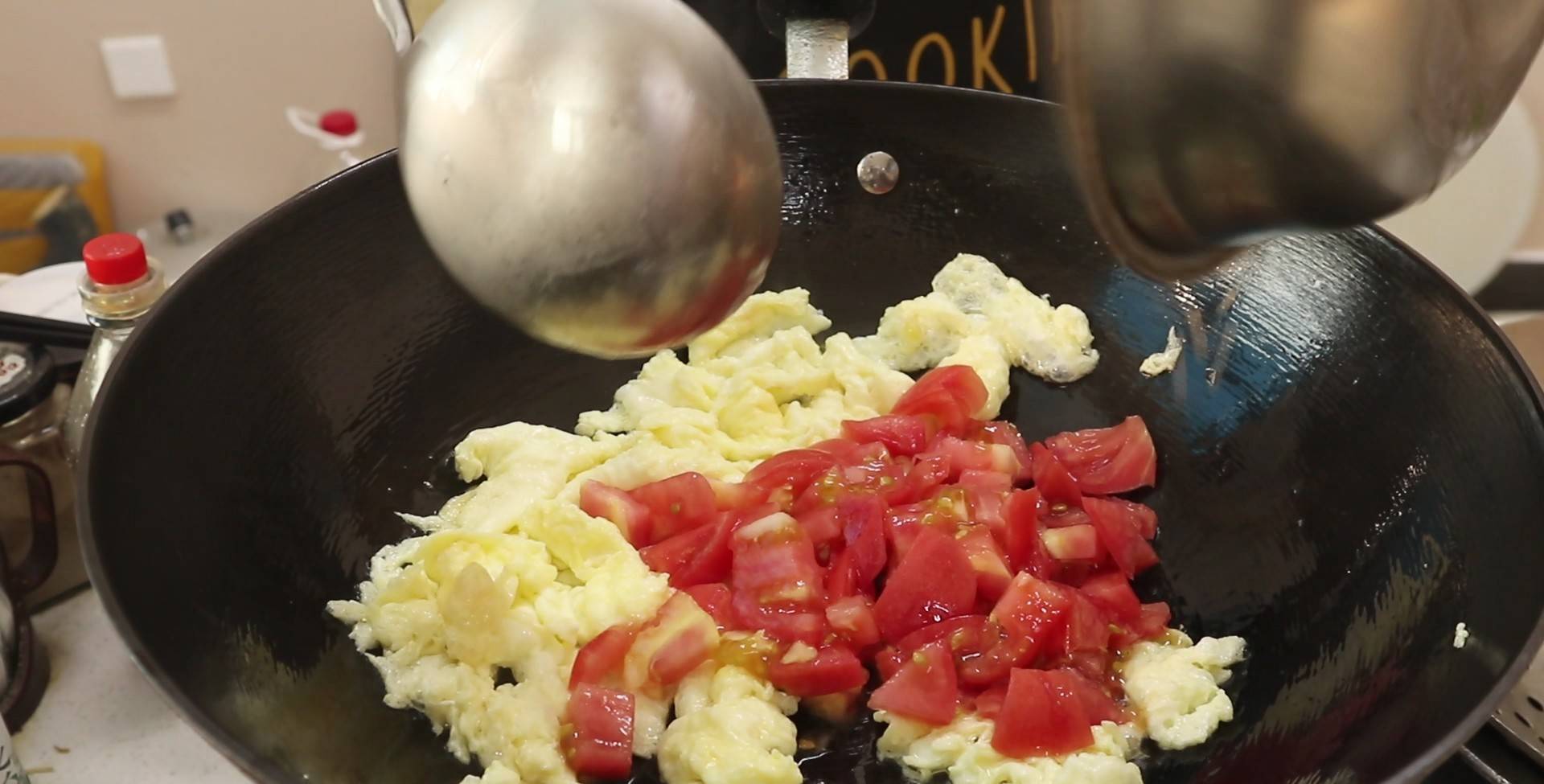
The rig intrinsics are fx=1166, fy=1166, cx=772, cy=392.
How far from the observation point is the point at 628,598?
1146 millimetres

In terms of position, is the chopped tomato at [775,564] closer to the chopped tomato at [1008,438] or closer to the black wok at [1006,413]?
the black wok at [1006,413]

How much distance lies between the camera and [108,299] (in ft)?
3.80

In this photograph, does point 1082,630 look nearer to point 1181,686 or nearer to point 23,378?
point 1181,686

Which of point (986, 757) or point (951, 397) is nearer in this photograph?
point (986, 757)

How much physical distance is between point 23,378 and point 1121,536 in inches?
45.0

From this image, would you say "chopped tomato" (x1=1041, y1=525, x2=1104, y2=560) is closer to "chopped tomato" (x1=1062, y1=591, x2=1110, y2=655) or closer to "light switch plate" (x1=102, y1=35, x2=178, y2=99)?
"chopped tomato" (x1=1062, y1=591, x2=1110, y2=655)

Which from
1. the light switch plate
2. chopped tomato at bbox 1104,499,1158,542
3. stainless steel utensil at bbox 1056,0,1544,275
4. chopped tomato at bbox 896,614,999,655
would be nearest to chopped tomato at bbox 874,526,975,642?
chopped tomato at bbox 896,614,999,655

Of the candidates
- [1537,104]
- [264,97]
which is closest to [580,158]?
[264,97]

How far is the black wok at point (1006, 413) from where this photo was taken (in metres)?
0.93

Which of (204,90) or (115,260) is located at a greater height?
(115,260)

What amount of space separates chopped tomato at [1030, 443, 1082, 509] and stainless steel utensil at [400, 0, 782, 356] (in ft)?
2.19

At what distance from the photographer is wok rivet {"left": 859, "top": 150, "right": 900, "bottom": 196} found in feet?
4.83

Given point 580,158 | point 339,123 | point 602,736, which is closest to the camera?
point 580,158

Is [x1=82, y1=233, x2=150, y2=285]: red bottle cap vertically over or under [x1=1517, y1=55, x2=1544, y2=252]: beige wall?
over
